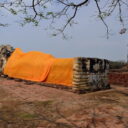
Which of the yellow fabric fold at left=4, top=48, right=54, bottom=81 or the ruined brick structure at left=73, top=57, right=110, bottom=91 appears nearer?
A: the ruined brick structure at left=73, top=57, right=110, bottom=91

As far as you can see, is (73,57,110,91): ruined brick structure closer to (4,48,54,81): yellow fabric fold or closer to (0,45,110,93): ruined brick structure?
(0,45,110,93): ruined brick structure

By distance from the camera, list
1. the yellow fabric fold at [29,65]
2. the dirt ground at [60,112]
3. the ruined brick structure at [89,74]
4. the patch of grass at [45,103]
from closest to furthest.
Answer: the dirt ground at [60,112], the patch of grass at [45,103], the ruined brick structure at [89,74], the yellow fabric fold at [29,65]

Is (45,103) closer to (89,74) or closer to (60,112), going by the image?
(60,112)

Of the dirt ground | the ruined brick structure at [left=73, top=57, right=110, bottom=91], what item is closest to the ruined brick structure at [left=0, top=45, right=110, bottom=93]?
the ruined brick structure at [left=73, top=57, right=110, bottom=91]

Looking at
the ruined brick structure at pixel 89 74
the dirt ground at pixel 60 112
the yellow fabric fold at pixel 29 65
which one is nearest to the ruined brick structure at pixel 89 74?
the ruined brick structure at pixel 89 74

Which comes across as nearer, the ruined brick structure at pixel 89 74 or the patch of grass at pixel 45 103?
the patch of grass at pixel 45 103

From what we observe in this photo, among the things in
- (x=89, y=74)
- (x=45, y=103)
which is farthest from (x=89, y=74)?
(x=45, y=103)

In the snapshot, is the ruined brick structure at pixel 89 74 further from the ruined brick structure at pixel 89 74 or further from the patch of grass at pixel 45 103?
the patch of grass at pixel 45 103

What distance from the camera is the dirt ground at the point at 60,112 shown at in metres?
5.42

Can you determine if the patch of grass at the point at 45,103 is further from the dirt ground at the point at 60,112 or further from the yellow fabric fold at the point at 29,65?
the yellow fabric fold at the point at 29,65

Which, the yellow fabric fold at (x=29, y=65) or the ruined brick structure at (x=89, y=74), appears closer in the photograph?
the ruined brick structure at (x=89, y=74)

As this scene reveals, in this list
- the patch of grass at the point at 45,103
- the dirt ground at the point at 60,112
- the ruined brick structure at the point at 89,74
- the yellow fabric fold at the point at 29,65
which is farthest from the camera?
the yellow fabric fold at the point at 29,65

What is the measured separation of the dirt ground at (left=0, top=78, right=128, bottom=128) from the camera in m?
5.42

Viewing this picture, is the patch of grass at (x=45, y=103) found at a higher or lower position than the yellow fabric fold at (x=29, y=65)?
lower
